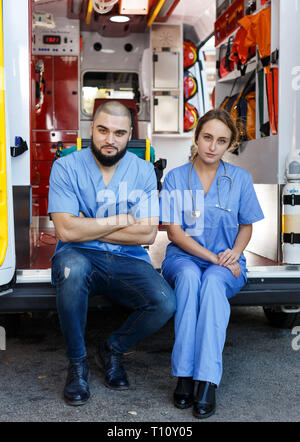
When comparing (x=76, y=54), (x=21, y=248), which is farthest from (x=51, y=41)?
(x=21, y=248)

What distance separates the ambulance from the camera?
2814 mm

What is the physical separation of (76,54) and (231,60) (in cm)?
351

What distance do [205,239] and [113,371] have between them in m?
0.82

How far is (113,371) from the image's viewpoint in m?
2.72

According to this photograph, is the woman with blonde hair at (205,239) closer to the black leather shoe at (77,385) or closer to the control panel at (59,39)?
the black leather shoe at (77,385)

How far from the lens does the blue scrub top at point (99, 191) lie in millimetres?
2684

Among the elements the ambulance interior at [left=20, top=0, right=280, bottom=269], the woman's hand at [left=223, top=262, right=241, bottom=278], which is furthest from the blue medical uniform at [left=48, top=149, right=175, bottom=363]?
the ambulance interior at [left=20, top=0, right=280, bottom=269]

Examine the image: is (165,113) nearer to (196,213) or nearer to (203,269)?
(196,213)

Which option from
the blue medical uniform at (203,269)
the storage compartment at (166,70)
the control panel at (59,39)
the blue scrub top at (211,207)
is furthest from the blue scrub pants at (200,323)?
the control panel at (59,39)

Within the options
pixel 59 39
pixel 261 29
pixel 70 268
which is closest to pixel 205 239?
pixel 70 268

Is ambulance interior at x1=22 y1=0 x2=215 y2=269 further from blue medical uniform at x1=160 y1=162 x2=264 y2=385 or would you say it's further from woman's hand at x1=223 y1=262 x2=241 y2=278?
woman's hand at x1=223 y1=262 x2=241 y2=278

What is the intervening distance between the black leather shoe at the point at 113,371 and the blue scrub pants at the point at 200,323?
352mm

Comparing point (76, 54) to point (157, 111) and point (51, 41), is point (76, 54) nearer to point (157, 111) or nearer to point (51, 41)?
point (51, 41)

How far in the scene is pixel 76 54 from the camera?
778cm
